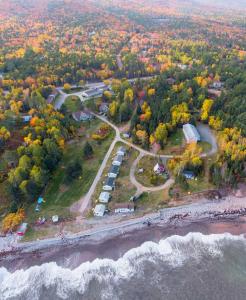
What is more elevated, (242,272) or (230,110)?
(230,110)

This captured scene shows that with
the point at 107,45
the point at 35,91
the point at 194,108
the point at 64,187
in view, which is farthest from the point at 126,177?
the point at 107,45

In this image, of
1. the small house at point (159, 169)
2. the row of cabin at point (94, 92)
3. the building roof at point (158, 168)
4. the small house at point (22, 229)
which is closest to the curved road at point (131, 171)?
the small house at point (159, 169)

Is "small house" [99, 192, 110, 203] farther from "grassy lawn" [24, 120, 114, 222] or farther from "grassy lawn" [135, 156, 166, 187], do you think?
"grassy lawn" [135, 156, 166, 187]

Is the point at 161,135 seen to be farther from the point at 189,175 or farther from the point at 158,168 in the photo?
the point at 189,175

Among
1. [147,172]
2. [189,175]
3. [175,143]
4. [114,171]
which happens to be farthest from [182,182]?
[175,143]

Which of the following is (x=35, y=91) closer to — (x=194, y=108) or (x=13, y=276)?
(x=194, y=108)

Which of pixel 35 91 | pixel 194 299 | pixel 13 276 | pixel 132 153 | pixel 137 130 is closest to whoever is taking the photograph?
pixel 194 299
